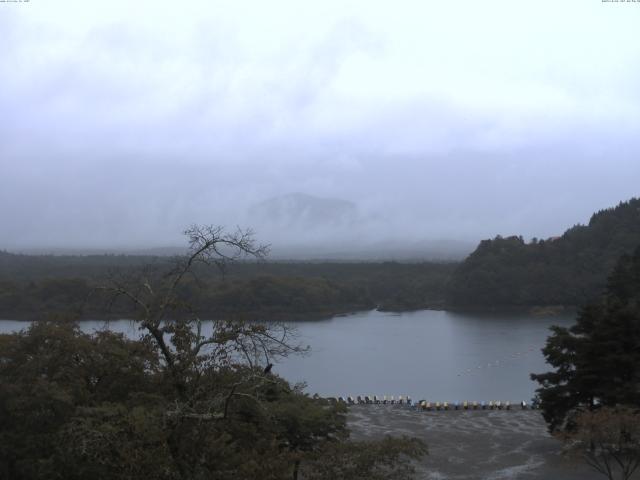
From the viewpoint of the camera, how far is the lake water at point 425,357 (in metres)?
26.6

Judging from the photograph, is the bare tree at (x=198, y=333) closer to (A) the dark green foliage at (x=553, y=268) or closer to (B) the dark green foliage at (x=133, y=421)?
(B) the dark green foliage at (x=133, y=421)

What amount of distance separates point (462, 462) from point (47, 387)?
8.96 m

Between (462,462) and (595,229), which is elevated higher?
(595,229)

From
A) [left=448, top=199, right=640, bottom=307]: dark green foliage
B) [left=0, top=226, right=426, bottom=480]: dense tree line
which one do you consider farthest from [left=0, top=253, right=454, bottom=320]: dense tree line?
[left=0, top=226, right=426, bottom=480]: dense tree line

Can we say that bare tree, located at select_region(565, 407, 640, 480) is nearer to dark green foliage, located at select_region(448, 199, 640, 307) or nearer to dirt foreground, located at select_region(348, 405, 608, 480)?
dirt foreground, located at select_region(348, 405, 608, 480)

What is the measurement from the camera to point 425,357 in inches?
1332

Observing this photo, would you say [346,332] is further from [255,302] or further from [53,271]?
[53,271]

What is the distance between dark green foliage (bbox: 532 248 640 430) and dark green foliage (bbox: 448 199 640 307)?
3922 cm

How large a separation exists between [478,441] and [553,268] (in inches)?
1743

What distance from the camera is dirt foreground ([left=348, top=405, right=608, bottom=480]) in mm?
12625

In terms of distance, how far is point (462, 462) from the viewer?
1358 centimetres

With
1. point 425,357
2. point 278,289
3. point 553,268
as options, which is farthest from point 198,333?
point 553,268

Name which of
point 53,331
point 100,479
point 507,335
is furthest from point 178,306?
point 507,335

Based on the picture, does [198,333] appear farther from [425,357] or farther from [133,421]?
[425,357]
